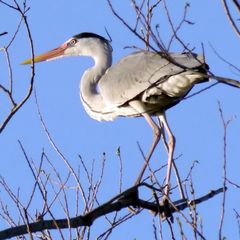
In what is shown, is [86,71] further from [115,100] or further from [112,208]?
[112,208]

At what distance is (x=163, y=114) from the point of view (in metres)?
6.61

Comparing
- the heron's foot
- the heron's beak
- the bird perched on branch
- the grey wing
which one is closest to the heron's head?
the heron's beak

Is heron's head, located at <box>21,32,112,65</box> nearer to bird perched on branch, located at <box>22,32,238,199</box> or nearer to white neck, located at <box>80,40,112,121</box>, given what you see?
white neck, located at <box>80,40,112,121</box>

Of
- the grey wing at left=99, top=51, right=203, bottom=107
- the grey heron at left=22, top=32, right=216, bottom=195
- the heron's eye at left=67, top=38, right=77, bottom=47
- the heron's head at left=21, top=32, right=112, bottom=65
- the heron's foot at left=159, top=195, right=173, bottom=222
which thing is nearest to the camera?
the heron's foot at left=159, top=195, right=173, bottom=222

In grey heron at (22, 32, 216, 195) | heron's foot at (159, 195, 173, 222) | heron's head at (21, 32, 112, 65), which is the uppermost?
heron's head at (21, 32, 112, 65)

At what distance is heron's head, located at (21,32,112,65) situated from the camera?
7.58m

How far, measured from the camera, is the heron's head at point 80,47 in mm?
7582

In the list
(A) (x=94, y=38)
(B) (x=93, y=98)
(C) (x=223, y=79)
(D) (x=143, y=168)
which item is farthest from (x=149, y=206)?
(A) (x=94, y=38)

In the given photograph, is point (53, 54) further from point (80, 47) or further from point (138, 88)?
point (138, 88)

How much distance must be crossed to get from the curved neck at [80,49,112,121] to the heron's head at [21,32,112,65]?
9 cm

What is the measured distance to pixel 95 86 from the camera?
23.5 feet

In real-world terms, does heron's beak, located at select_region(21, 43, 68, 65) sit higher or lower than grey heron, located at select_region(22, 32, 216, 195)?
higher

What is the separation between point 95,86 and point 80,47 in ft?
2.49

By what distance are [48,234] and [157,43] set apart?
1.65 metres
